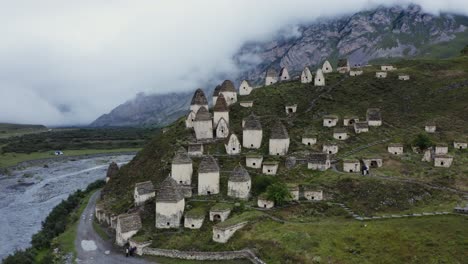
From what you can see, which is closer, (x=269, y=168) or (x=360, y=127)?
(x=269, y=168)

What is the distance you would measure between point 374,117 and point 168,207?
3786 cm

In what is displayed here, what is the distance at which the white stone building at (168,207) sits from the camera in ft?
160

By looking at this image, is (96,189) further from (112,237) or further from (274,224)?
(274,224)

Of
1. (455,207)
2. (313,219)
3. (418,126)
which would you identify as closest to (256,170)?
(313,219)

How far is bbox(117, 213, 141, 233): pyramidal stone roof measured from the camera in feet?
160

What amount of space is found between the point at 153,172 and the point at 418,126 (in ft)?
137

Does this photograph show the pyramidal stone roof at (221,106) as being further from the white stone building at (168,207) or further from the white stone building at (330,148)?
the white stone building at (168,207)

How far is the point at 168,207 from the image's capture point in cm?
4869

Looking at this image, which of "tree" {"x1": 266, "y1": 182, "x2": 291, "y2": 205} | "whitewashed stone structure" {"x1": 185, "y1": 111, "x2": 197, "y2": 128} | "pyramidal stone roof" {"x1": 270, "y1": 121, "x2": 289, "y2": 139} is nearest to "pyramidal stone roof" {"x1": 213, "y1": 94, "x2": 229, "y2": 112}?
"whitewashed stone structure" {"x1": 185, "y1": 111, "x2": 197, "y2": 128}

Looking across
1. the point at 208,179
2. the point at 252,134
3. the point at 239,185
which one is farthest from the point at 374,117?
the point at 208,179

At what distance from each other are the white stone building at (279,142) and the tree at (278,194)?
12701mm

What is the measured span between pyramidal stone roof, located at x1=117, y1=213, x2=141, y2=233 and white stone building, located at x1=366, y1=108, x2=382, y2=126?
39384 millimetres

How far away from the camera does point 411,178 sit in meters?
51.8

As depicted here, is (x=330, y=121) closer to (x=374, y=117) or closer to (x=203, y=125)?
(x=374, y=117)
